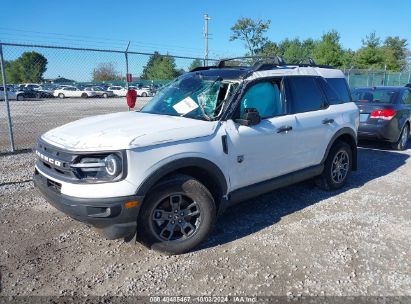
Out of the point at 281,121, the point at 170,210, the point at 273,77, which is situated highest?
the point at 273,77

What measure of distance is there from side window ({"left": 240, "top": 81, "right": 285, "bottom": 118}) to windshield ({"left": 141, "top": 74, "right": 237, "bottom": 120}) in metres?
0.23

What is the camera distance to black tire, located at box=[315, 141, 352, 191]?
5.32 m

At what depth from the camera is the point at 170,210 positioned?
3.49 metres

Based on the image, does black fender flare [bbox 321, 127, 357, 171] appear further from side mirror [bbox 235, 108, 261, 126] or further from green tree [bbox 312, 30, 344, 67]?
green tree [bbox 312, 30, 344, 67]

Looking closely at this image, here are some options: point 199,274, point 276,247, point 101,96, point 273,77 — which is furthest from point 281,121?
point 101,96

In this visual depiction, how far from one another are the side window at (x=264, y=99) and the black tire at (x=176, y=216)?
3.63 feet

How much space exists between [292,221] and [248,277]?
4.71ft

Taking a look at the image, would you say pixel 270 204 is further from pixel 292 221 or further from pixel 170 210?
pixel 170 210

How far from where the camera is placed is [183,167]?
11.2 feet

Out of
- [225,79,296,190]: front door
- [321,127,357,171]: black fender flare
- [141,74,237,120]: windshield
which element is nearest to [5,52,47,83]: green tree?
[141,74,237,120]: windshield

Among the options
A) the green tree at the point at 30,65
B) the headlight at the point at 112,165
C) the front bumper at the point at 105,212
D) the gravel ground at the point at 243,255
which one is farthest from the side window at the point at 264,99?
the green tree at the point at 30,65

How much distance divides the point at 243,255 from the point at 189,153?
1.20 m

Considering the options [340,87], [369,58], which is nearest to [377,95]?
Result: [340,87]

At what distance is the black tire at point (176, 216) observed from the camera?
131 inches
